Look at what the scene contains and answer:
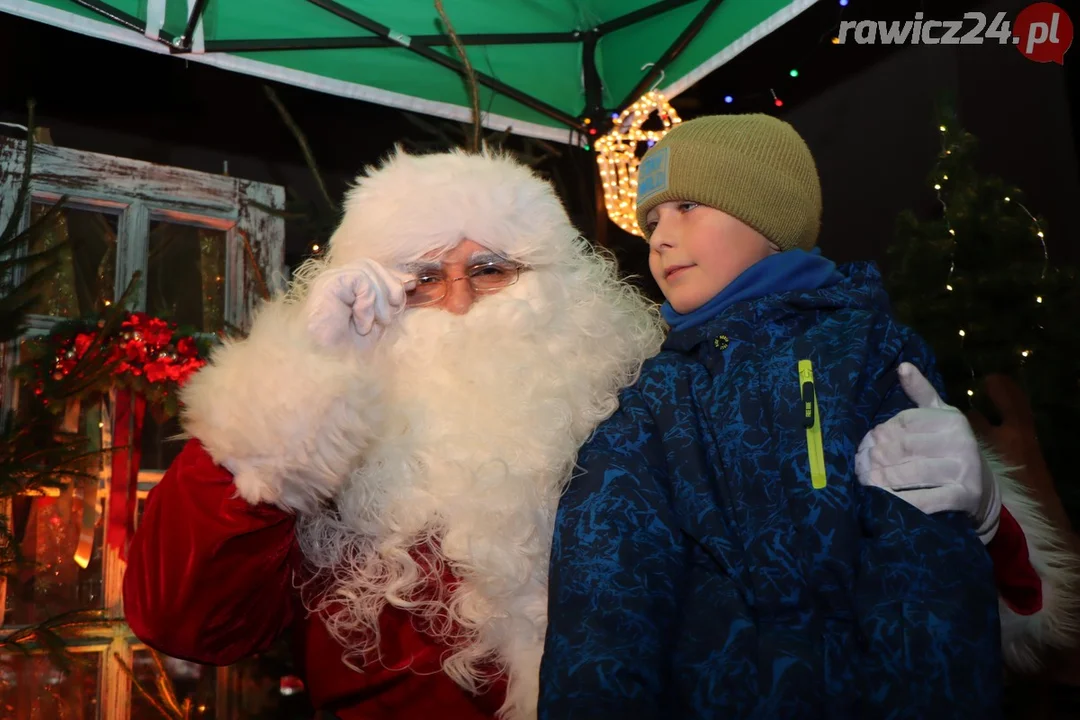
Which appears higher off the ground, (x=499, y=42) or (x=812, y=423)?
(x=499, y=42)

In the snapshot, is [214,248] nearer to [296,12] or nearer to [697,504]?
[296,12]

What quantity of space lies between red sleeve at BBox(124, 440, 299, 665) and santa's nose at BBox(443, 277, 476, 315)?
1.87ft

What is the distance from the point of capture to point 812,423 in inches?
57.1

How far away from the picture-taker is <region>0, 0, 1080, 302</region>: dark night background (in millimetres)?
3316

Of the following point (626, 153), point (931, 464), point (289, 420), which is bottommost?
point (931, 464)

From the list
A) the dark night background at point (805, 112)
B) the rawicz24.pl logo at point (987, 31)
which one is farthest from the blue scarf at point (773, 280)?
the rawicz24.pl logo at point (987, 31)

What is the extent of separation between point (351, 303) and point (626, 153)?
97.6 inches

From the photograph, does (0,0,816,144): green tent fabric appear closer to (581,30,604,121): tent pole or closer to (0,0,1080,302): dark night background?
(581,30,604,121): tent pole

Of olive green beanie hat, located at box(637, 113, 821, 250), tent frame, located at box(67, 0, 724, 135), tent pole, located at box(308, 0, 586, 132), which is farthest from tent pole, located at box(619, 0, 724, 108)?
olive green beanie hat, located at box(637, 113, 821, 250)

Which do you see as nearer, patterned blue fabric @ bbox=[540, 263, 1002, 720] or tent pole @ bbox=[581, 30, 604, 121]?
patterned blue fabric @ bbox=[540, 263, 1002, 720]

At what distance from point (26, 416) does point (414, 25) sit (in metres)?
2.09

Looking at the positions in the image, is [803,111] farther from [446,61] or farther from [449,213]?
[449,213]

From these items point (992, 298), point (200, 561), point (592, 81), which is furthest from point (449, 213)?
Answer: point (592, 81)

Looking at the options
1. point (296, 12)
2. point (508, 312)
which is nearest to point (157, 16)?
point (296, 12)
